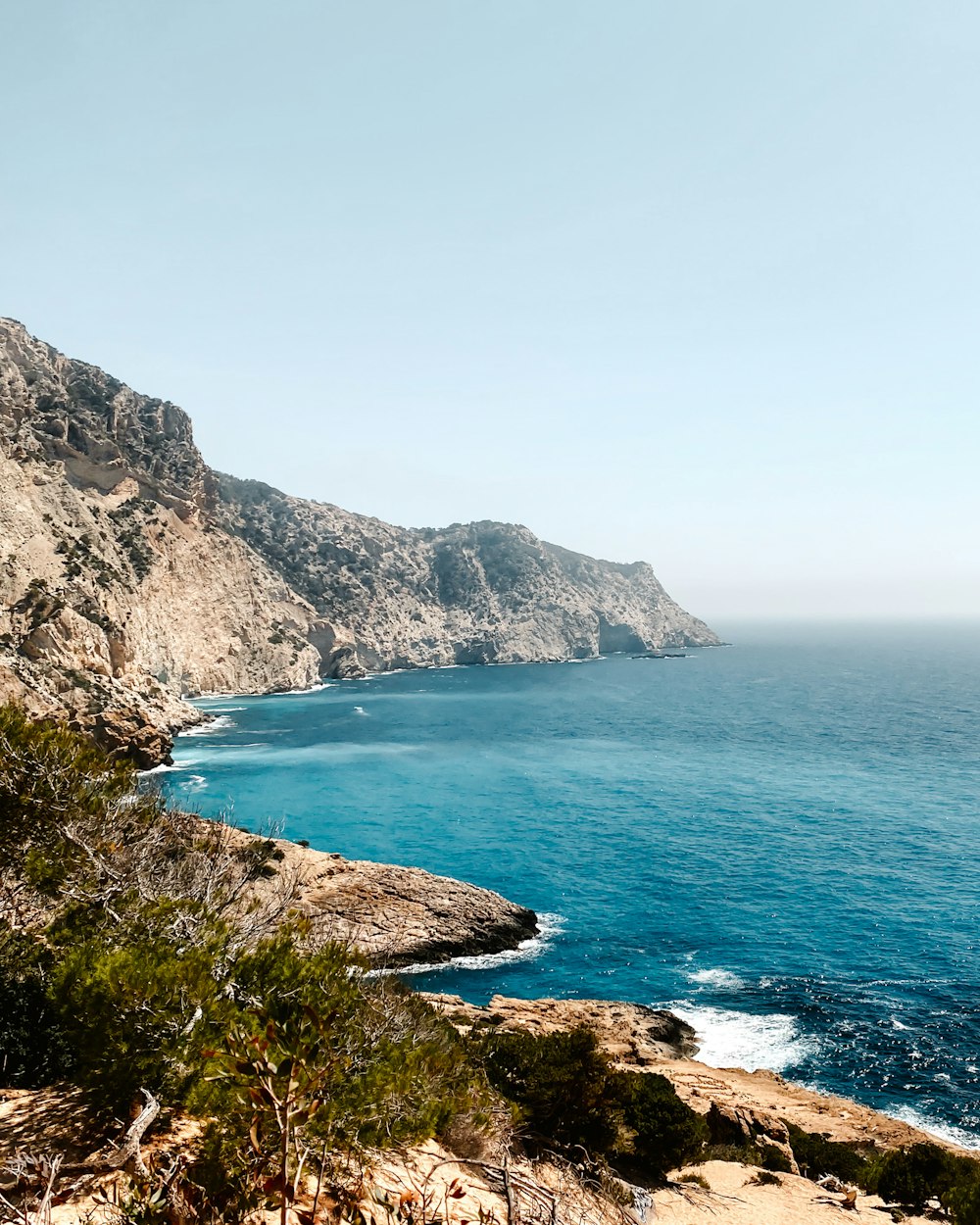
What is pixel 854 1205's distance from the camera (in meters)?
17.5

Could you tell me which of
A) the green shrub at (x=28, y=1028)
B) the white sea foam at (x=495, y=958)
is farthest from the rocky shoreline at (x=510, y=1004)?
the green shrub at (x=28, y=1028)

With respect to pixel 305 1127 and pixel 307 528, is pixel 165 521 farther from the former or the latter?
pixel 305 1127

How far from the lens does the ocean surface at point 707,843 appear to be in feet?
104

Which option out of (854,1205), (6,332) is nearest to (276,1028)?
(854,1205)

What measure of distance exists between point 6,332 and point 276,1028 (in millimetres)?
138126

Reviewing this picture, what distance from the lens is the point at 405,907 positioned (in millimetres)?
39312

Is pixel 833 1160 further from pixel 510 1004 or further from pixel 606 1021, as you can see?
pixel 510 1004

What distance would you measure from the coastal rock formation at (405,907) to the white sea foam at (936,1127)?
1879 centimetres

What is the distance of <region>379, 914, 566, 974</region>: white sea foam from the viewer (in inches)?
1448

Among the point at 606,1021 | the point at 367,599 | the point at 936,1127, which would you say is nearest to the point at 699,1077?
the point at 606,1021

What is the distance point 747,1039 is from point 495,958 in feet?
42.7

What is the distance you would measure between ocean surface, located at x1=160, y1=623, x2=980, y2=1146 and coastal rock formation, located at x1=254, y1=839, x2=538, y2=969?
1.42m

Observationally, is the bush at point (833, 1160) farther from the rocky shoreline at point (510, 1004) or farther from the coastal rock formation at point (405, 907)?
the coastal rock formation at point (405, 907)

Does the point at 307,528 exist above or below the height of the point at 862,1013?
above
